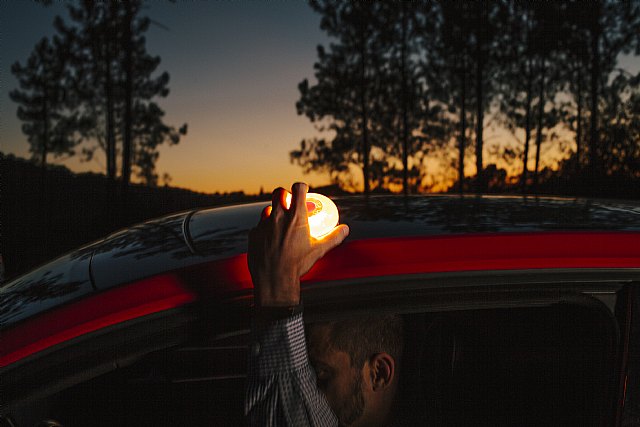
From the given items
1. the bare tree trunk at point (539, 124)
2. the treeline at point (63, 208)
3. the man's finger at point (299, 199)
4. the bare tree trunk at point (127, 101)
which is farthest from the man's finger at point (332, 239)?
the bare tree trunk at point (539, 124)

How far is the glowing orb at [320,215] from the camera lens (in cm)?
128

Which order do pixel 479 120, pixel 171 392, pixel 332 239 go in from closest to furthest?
pixel 332 239
pixel 171 392
pixel 479 120

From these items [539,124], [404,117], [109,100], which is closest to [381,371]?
[109,100]

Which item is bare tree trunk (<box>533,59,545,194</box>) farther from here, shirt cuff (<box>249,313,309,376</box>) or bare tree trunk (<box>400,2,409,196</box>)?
shirt cuff (<box>249,313,309,376</box>)

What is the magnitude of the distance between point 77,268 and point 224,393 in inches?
31.1

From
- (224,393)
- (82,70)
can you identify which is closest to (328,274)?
(224,393)

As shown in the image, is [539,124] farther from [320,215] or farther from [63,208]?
[320,215]

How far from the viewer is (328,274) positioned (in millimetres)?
1289

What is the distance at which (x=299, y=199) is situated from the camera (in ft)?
3.91

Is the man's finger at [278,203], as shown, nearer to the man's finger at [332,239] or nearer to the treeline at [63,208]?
the man's finger at [332,239]

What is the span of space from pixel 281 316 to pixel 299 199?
0.26 meters

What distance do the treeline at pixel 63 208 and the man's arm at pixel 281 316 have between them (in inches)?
578

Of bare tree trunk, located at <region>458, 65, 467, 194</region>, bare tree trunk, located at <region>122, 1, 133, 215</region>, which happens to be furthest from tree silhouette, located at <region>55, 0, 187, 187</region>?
bare tree trunk, located at <region>458, 65, 467, 194</region>

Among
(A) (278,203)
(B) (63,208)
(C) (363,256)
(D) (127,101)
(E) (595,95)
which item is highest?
(E) (595,95)
